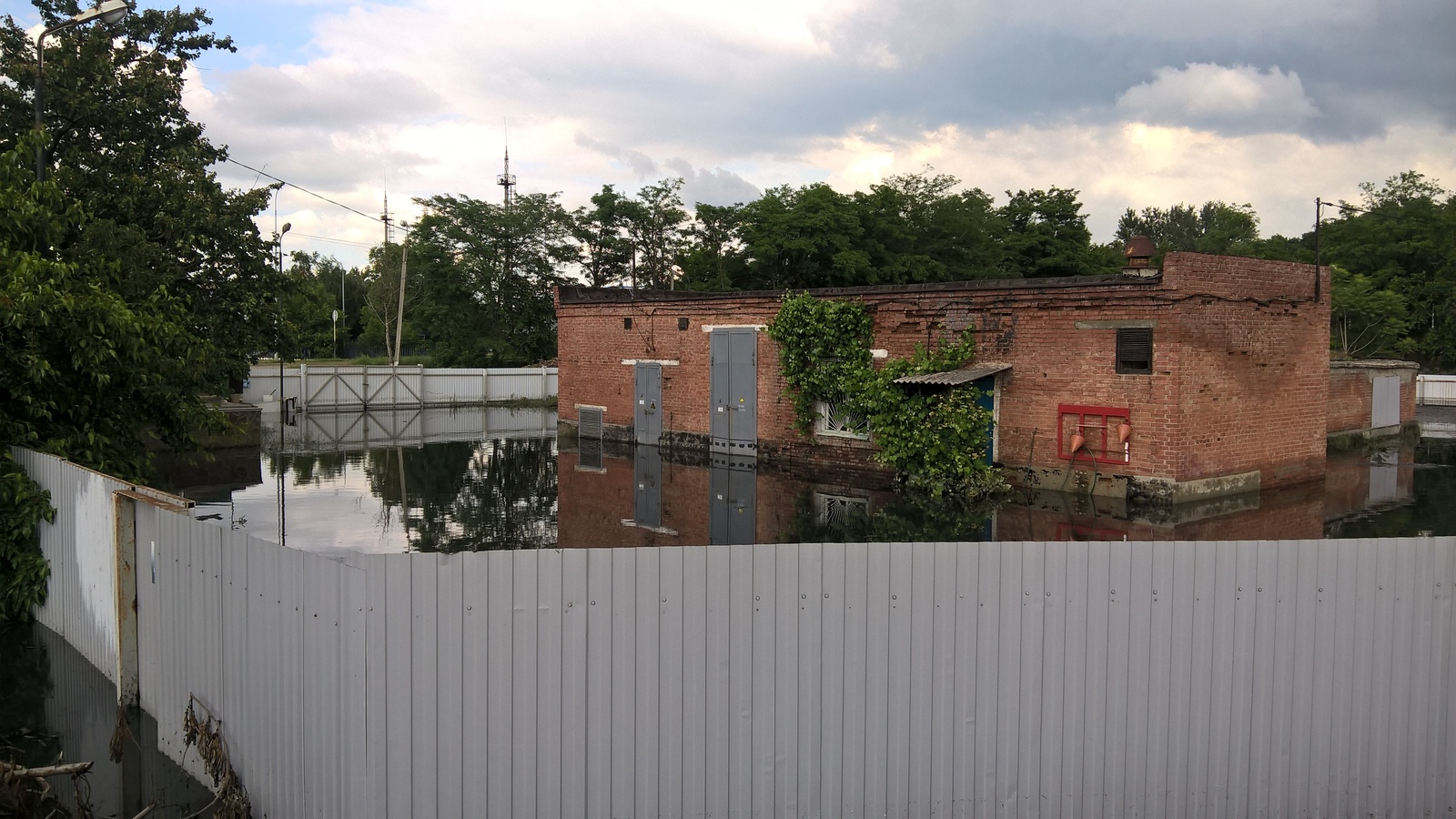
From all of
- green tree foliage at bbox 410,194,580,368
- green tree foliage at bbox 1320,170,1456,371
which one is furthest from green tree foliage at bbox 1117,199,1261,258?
green tree foliage at bbox 410,194,580,368

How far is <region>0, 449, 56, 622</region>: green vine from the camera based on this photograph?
25.7 ft

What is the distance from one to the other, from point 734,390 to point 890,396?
502 cm

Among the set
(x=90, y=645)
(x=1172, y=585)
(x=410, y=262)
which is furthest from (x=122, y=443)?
(x=410, y=262)

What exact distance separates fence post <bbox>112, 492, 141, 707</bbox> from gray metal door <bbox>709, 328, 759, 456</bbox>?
15.5 meters

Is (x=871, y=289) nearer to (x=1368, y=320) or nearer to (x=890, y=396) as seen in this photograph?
(x=890, y=396)

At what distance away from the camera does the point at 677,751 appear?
4566mm

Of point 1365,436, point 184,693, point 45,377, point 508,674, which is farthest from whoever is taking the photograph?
point 1365,436

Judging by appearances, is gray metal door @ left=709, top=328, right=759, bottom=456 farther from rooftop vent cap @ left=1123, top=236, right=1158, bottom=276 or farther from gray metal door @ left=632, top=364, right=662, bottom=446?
rooftop vent cap @ left=1123, top=236, right=1158, bottom=276

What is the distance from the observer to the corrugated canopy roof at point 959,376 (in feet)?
54.1

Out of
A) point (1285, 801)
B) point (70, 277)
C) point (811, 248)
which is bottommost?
point (1285, 801)

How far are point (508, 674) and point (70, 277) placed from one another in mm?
6973

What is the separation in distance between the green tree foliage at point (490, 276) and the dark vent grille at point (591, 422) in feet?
70.3

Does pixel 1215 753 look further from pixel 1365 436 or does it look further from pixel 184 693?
pixel 1365 436

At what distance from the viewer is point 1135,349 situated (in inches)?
613
